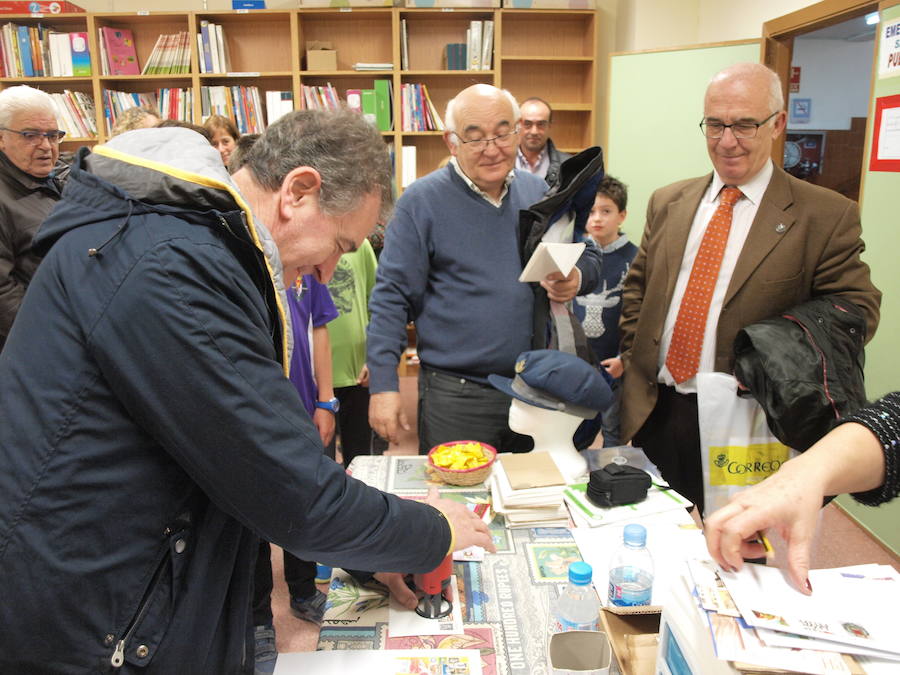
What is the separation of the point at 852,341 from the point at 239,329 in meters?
1.56

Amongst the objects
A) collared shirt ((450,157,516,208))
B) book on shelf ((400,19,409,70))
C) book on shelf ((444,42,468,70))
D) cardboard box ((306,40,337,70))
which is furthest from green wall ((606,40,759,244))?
collared shirt ((450,157,516,208))

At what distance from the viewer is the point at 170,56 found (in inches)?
192

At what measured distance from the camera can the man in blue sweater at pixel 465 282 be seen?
6.72ft

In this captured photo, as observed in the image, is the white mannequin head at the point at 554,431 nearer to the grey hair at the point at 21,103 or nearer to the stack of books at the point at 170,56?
the grey hair at the point at 21,103

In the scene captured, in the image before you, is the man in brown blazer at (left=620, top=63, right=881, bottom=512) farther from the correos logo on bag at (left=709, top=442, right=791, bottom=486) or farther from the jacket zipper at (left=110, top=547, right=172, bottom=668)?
the jacket zipper at (left=110, top=547, right=172, bottom=668)

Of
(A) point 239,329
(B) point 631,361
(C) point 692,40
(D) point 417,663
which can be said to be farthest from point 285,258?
(C) point 692,40

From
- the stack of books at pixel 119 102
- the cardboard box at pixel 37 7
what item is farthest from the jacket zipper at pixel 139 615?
the cardboard box at pixel 37 7

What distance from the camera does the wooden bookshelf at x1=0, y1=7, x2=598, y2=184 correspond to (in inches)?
191

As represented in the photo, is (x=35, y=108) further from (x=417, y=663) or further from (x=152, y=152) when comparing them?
(x=417, y=663)

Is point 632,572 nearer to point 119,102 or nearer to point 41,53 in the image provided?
point 119,102

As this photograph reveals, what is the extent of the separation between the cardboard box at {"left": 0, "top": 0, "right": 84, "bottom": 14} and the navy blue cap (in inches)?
190

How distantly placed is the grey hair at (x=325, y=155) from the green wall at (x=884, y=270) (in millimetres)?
2438

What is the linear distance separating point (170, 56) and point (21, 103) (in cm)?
249

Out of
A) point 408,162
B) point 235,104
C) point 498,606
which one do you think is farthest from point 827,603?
point 235,104
